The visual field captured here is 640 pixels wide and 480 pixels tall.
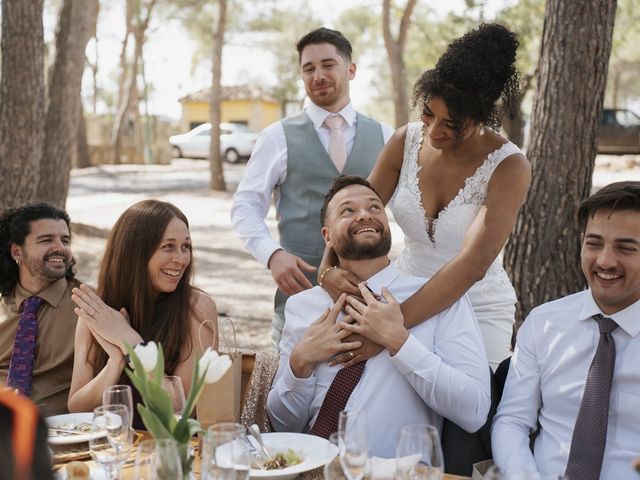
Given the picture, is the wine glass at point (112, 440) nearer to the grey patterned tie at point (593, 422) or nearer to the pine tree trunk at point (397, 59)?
the grey patterned tie at point (593, 422)

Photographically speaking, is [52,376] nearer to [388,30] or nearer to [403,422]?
[403,422]

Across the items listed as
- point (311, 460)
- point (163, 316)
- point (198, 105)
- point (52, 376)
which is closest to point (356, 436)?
point (311, 460)

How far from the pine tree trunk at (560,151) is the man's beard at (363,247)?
243cm

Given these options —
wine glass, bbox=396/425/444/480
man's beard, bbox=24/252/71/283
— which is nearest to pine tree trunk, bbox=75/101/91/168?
man's beard, bbox=24/252/71/283

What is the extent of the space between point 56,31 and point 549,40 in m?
4.85

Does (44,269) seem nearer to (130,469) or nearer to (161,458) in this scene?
(130,469)

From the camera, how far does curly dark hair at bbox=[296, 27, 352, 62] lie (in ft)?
11.6

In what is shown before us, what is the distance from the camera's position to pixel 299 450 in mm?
2053

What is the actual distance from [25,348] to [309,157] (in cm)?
150

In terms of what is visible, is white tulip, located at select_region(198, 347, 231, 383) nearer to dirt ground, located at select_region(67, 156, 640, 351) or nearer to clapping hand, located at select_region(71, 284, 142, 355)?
clapping hand, located at select_region(71, 284, 142, 355)

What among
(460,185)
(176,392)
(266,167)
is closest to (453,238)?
(460,185)

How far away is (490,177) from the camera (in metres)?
2.79

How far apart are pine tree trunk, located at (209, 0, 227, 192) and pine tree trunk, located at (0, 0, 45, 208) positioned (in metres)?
9.77

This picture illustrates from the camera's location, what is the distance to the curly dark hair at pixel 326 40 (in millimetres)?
3535
